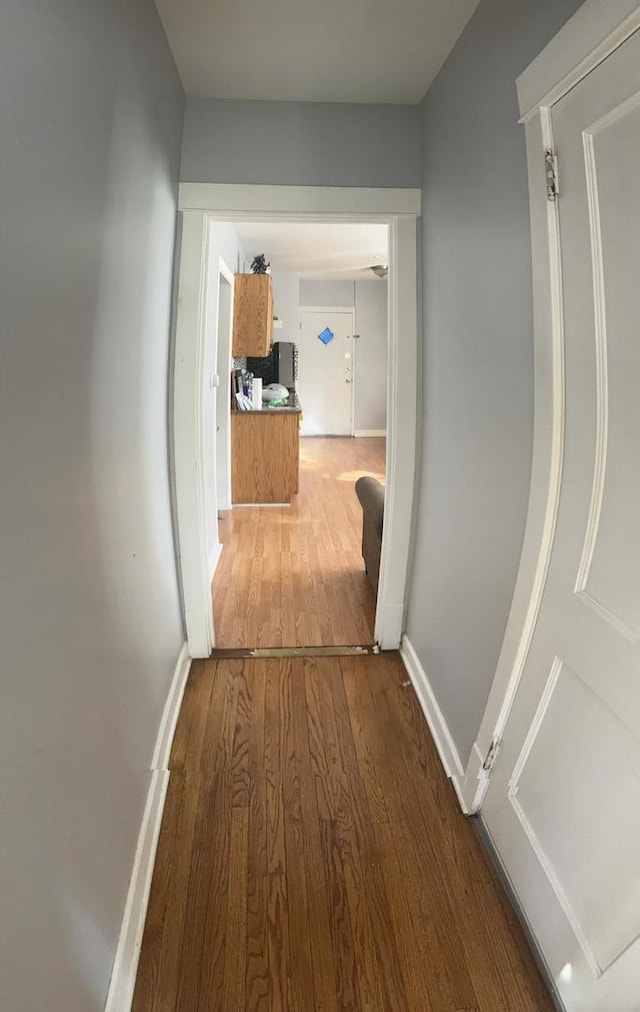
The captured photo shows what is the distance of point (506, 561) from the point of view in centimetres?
156

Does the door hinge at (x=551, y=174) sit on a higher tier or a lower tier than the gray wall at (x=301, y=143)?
lower

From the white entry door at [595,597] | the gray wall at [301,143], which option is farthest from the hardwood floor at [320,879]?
the gray wall at [301,143]

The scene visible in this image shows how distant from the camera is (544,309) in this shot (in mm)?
1284

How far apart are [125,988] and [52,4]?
74.0 inches

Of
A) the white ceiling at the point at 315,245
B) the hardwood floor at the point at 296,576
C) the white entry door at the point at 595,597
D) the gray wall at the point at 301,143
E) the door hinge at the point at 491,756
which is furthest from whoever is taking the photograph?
the white ceiling at the point at 315,245

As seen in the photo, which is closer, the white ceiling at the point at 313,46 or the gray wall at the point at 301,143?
the white ceiling at the point at 313,46

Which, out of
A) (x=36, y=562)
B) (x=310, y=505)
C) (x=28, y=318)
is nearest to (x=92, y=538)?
(x=36, y=562)

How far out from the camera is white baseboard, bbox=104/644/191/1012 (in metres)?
1.24

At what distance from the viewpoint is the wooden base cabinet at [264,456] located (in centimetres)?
500

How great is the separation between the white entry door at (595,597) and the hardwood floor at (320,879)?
21 cm

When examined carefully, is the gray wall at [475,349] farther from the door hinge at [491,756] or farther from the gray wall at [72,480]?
the gray wall at [72,480]

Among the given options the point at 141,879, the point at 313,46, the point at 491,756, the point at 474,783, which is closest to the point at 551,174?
the point at 313,46

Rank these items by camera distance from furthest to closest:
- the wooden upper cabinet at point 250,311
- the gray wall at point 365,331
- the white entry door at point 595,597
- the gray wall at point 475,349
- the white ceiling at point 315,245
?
the gray wall at point 365,331 < the wooden upper cabinet at point 250,311 < the white ceiling at point 315,245 < the gray wall at point 475,349 < the white entry door at point 595,597

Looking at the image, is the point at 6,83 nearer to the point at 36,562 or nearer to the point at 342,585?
the point at 36,562
